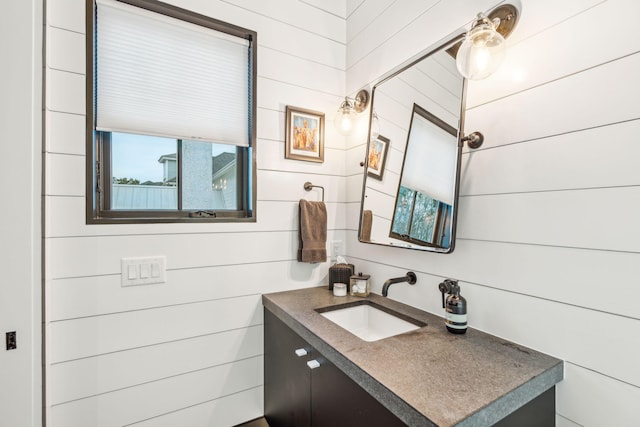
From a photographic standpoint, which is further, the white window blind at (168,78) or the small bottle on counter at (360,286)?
the small bottle on counter at (360,286)

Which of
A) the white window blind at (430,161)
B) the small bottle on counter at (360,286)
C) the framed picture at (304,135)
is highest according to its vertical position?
the framed picture at (304,135)

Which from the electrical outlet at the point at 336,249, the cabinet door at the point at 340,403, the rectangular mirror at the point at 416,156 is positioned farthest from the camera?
the electrical outlet at the point at 336,249

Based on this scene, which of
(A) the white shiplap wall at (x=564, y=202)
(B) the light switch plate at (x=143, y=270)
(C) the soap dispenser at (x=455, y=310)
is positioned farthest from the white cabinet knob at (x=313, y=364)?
(B) the light switch plate at (x=143, y=270)

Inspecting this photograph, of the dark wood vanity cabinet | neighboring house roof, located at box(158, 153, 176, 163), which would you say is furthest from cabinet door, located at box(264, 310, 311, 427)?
neighboring house roof, located at box(158, 153, 176, 163)

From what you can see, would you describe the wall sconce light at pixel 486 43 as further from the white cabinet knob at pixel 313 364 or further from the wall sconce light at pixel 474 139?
the white cabinet knob at pixel 313 364

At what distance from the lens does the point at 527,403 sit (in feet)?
2.71

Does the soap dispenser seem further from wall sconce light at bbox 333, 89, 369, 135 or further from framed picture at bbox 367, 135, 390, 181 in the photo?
wall sconce light at bbox 333, 89, 369, 135

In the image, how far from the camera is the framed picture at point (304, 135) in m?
1.70

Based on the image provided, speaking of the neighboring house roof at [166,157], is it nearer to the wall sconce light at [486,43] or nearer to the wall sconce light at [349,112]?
the wall sconce light at [349,112]

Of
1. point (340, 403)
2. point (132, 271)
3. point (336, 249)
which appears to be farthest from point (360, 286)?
point (132, 271)

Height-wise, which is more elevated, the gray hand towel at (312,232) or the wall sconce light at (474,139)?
the wall sconce light at (474,139)

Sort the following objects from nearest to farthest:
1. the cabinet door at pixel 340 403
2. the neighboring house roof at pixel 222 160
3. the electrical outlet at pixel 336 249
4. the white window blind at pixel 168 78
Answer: the cabinet door at pixel 340 403
the white window blind at pixel 168 78
the neighboring house roof at pixel 222 160
the electrical outlet at pixel 336 249

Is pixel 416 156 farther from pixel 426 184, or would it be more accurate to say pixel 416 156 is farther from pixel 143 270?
pixel 143 270
